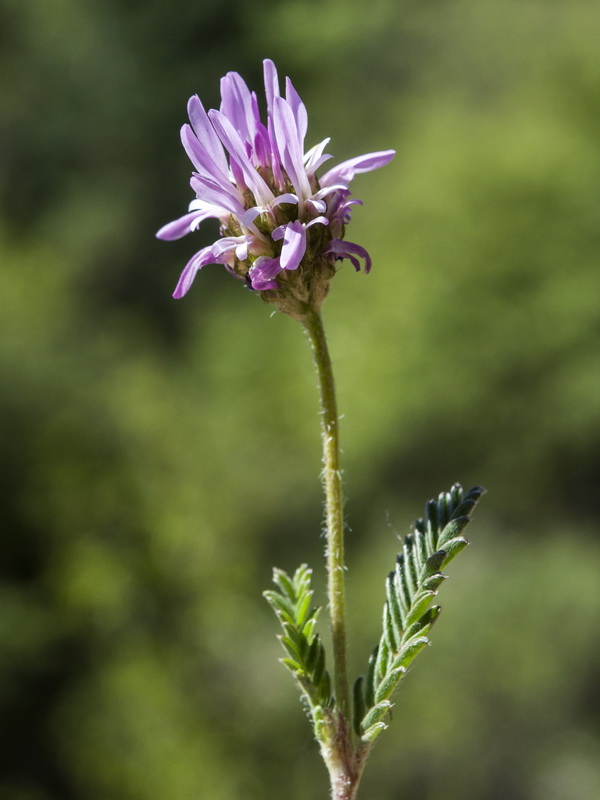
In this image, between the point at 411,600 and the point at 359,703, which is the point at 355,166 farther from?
the point at 359,703

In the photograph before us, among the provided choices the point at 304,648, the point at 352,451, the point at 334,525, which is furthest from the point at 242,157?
the point at 352,451

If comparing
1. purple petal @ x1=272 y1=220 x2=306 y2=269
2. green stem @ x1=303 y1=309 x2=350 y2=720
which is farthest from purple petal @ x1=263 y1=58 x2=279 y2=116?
green stem @ x1=303 y1=309 x2=350 y2=720

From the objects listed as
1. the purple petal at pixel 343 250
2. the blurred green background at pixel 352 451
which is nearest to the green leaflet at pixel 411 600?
the purple petal at pixel 343 250

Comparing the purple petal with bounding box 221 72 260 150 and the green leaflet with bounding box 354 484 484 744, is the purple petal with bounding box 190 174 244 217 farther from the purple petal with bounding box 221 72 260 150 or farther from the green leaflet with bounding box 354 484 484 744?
the green leaflet with bounding box 354 484 484 744

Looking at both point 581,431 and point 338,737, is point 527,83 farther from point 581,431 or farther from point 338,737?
point 338,737

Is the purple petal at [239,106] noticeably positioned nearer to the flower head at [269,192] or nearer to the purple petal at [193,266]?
the flower head at [269,192]

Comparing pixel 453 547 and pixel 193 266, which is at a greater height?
pixel 193 266
